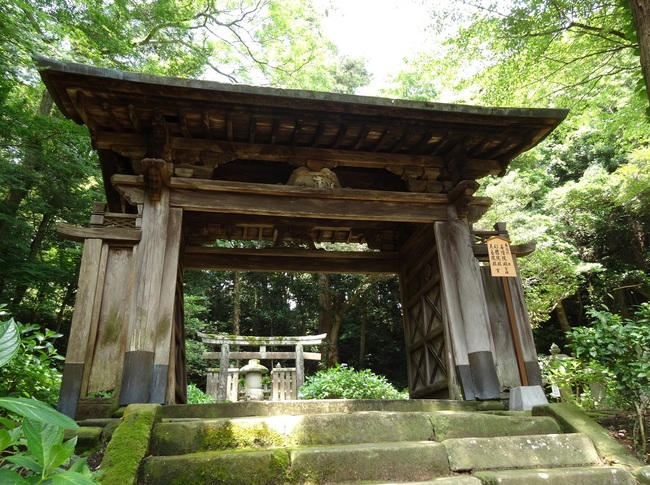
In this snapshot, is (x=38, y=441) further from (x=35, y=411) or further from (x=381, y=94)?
(x=381, y=94)

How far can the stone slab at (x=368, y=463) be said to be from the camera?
2781 millimetres

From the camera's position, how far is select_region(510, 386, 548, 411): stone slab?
452 cm

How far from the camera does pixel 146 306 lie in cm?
467

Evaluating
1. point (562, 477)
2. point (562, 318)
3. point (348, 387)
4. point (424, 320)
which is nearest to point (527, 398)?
point (562, 477)

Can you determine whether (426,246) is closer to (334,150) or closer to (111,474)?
(334,150)

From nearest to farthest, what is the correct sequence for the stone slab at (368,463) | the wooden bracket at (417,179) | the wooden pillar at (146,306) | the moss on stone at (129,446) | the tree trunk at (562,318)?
the moss on stone at (129,446)
the stone slab at (368,463)
the wooden pillar at (146,306)
the wooden bracket at (417,179)
the tree trunk at (562,318)

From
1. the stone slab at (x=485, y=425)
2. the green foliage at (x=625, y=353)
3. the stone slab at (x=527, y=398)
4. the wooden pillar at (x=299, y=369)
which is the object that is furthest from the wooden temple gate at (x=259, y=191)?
the wooden pillar at (x=299, y=369)

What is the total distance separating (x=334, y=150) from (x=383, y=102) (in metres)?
1.01

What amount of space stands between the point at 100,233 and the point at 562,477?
476cm

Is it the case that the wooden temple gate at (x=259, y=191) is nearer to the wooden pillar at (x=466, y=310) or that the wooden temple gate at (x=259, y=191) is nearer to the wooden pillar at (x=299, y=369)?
the wooden pillar at (x=466, y=310)

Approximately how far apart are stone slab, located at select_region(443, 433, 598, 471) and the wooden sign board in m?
2.19

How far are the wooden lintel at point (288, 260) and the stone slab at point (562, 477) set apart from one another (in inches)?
204

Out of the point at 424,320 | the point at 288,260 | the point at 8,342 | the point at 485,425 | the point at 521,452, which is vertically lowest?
the point at 521,452

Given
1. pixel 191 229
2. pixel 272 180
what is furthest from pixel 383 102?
pixel 191 229
